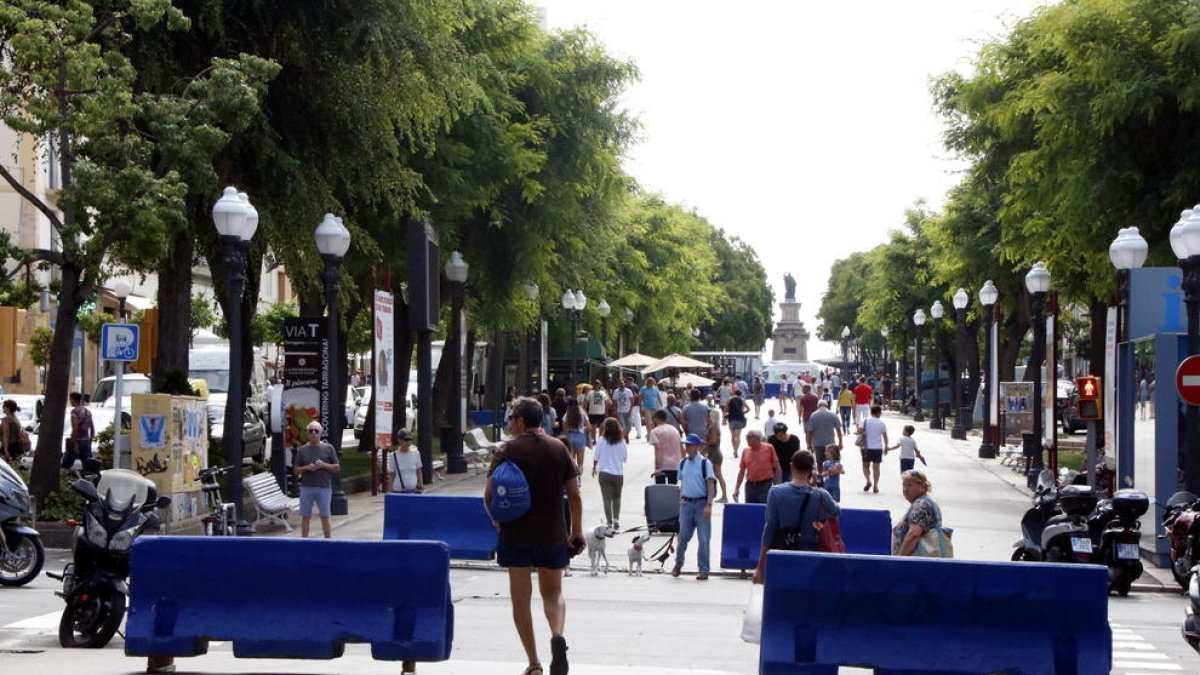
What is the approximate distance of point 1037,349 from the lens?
1383 inches

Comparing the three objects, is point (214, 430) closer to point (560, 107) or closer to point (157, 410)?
point (560, 107)

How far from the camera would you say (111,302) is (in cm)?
6294

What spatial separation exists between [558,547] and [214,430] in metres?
27.4

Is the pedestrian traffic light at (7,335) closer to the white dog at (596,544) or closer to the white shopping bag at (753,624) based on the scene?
the white dog at (596,544)

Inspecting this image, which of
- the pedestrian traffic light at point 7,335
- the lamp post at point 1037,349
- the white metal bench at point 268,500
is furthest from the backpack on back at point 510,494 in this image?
the lamp post at point 1037,349

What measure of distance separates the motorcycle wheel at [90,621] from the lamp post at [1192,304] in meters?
13.0

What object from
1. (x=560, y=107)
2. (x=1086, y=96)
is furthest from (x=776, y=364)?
(x=1086, y=96)

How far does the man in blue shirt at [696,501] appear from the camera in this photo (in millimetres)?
20219

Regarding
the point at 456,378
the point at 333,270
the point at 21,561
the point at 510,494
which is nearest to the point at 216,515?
the point at 21,561

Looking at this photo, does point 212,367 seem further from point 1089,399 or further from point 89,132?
point 1089,399

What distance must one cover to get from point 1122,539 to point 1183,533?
2.02 metres

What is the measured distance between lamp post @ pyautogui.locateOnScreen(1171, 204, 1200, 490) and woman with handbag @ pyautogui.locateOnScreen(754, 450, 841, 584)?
9.50m

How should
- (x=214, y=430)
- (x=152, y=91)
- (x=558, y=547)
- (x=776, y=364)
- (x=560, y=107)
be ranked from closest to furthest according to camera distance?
(x=558, y=547), (x=152, y=91), (x=214, y=430), (x=560, y=107), (x=776, y=364)

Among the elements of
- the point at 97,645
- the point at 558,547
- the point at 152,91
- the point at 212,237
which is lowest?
the point at 97,645
